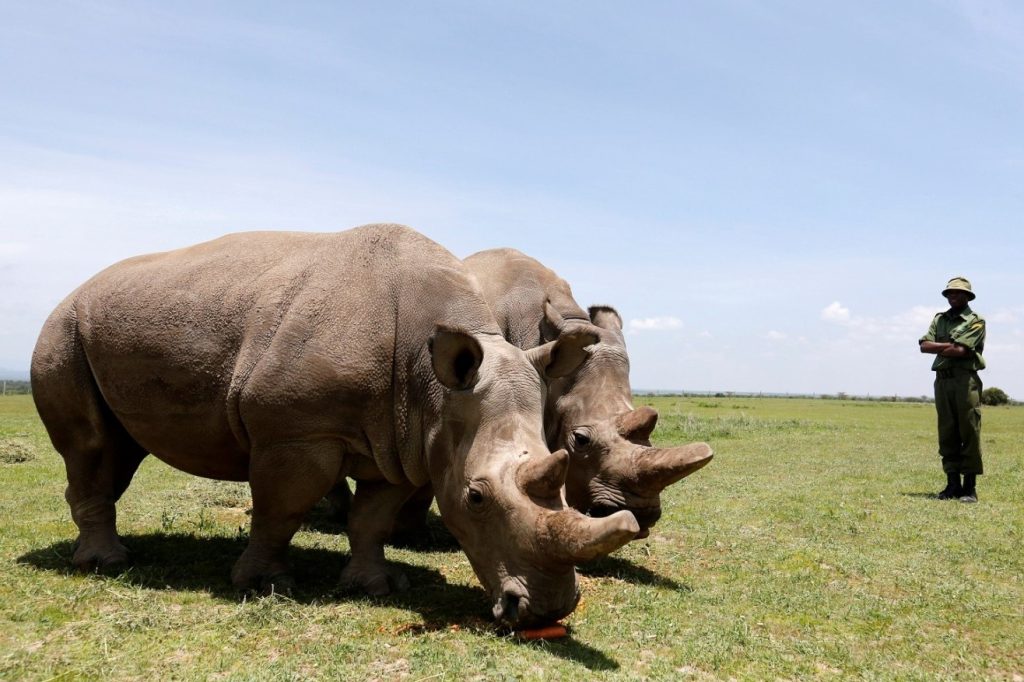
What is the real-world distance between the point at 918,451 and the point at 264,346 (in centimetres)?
1587

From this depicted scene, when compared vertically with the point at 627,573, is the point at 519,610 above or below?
above

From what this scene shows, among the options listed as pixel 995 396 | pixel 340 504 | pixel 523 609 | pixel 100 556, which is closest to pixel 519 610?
pixel 523 609

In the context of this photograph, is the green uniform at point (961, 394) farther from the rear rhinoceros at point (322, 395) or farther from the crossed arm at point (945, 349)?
the rear rhinoceros at point (322, 395)

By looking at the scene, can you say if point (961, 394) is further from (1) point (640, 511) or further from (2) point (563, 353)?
(2) point (563, 353)

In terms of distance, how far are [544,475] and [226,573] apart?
3.20 m

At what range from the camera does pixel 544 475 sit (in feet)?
15.6

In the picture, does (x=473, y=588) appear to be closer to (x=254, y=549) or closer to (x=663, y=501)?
(x=254, y=549)

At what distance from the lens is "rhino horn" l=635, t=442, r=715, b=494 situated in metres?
6.11

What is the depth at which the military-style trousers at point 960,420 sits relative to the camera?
35.6 feet

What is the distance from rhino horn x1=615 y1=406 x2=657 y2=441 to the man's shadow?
175 cm

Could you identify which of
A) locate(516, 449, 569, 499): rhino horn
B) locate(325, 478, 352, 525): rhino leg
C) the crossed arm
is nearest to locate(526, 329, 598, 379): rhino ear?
locate(516, 449, 569, 499): rhino horn

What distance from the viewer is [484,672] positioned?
14.5 ft

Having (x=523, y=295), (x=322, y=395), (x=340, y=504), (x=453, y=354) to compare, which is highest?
(x=523, y=295)

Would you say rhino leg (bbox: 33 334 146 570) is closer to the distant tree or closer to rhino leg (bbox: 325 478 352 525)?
rhino leg (bbox: 325 478 352 525)
